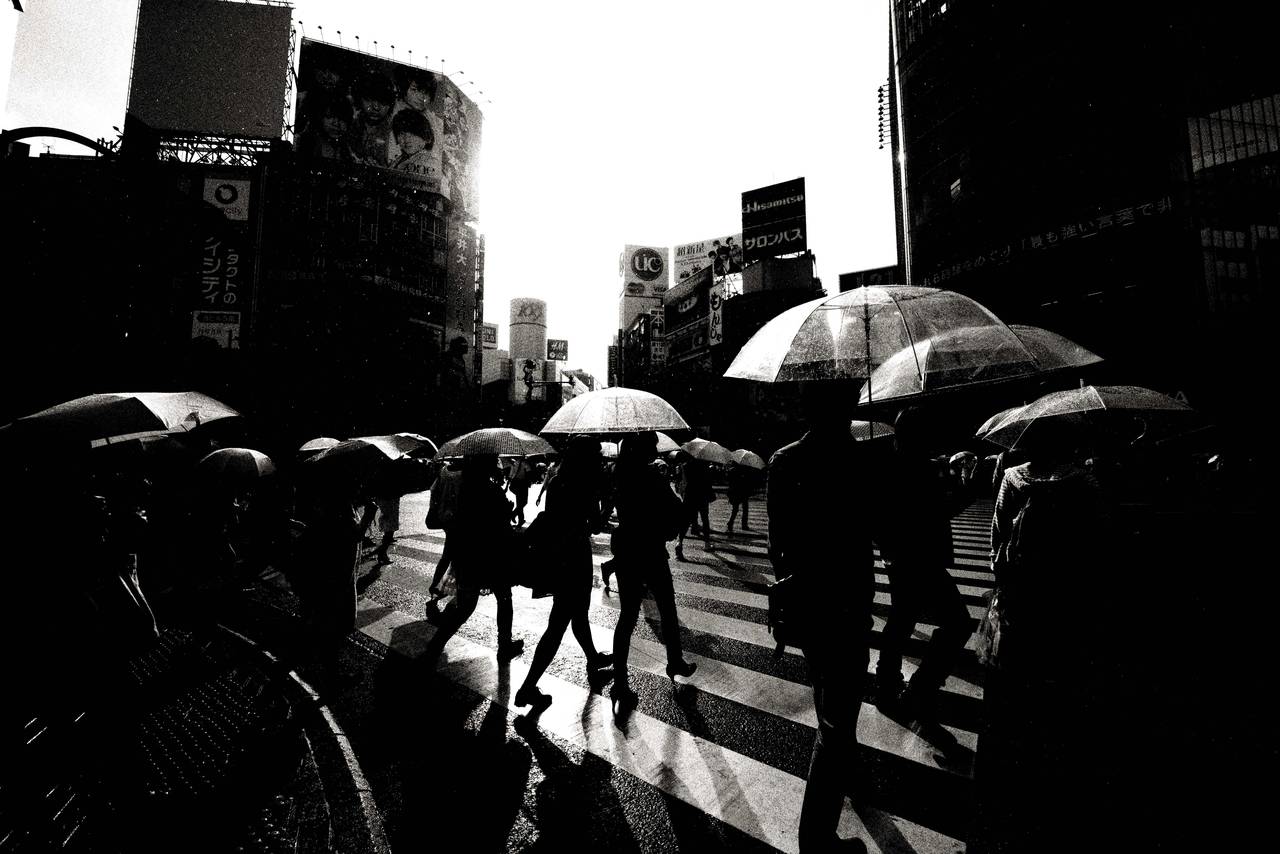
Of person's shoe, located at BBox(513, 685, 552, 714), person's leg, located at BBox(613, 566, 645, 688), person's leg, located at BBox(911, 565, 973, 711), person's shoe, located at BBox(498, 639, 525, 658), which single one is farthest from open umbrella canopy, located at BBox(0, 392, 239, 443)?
person's leg, located at BBox(911, 565, 973, 711)

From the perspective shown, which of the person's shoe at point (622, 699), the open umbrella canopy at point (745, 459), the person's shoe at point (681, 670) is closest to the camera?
the person's shoe at point (622, 699)

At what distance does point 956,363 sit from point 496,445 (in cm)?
395

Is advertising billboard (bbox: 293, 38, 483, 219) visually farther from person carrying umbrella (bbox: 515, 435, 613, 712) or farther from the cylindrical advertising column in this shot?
the cylindrical advertising column

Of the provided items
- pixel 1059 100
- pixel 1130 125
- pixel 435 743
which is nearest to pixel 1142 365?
pixel 1130 125

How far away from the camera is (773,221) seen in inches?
1597

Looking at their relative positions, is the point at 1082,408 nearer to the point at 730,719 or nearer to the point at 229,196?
the point at 730,719

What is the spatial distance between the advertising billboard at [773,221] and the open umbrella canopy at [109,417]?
40.5 m

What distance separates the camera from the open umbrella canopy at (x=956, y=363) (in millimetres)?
3122

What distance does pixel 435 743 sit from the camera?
3498mm

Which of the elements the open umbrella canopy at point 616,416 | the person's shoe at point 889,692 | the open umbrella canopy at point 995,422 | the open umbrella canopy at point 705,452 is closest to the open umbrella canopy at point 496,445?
the open umbrella canopy at point 616,416

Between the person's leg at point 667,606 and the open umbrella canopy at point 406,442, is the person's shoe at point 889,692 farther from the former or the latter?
the open umbrella canopy at point 406,442

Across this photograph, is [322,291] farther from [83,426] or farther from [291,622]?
[83,426]

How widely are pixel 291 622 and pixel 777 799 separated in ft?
18.8

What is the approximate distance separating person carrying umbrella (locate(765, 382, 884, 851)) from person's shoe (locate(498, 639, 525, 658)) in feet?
10.6
